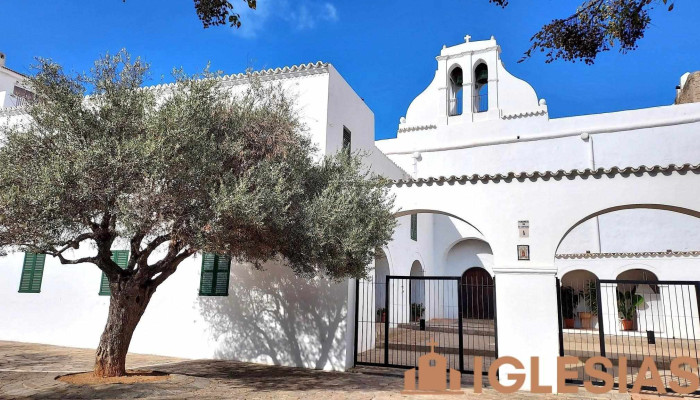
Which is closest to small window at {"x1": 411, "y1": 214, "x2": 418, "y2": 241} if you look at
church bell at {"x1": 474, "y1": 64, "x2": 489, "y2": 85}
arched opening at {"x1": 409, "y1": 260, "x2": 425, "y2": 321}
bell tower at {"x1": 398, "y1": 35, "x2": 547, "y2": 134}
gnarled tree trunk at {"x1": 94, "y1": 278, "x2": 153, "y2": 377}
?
arched opening at {"x1": 409, "y1": 260, "x2": 425, "y2": 321}

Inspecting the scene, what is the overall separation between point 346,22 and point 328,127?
7.78 ft

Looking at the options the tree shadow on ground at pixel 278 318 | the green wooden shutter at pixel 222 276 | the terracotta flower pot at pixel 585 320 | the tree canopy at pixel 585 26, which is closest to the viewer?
the tree canopy at pixel 585 26

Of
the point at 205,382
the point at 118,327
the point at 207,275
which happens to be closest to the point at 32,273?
the point at 207,275

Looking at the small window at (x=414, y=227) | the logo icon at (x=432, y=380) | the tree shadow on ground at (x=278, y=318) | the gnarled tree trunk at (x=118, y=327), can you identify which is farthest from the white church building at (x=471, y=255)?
the gnarled tree trunk at (x=118, y=327)

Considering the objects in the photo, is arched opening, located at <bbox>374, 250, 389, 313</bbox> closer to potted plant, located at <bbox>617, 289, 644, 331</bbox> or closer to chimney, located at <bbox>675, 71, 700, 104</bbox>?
potted plant, located at <bbox>617, 289, 644, 331</bbox>

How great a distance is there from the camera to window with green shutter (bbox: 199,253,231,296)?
32.9 feet

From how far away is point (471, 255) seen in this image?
19156mm

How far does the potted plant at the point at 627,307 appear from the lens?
52.5ft

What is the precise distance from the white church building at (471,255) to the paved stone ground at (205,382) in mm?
629

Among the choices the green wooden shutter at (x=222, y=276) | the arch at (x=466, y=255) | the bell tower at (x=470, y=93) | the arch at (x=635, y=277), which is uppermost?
the bell tower at (x=470, y=93)

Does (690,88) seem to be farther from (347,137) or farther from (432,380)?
(432,380)

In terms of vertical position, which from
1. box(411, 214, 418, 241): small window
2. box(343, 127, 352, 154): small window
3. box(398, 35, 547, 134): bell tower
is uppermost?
box(398, 35, 547, 134): bell tower

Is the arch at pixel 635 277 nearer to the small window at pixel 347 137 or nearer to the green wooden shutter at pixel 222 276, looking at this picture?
the small window at pixel 347 137

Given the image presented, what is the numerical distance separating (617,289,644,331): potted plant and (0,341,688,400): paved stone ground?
1012cm
